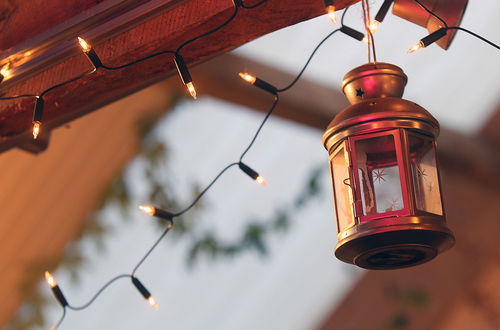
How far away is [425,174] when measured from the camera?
1.19 meters

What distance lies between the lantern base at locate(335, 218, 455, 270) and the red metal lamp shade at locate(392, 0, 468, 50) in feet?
1.26

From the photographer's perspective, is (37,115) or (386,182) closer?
(386,182)

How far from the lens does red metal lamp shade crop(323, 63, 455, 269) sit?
113 cm

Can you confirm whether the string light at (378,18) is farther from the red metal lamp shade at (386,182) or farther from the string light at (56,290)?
the string light at (56,290)

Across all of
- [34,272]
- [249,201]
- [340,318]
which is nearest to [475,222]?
[340,318]

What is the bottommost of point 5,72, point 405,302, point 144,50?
point 405,302

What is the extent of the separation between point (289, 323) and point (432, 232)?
3011 millimetres

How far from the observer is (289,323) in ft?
13.4

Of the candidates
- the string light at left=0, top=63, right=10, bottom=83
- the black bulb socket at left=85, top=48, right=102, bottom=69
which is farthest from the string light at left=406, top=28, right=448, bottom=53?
the string light at left=0, top=63, right=10, bottom=83

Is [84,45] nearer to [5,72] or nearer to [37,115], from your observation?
[37,115]

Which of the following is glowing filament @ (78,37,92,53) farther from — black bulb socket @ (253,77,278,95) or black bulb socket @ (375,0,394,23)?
black bulb socket @ (375,0,394,23)

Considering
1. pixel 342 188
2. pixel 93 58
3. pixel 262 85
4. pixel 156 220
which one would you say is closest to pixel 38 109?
pixel 93 58

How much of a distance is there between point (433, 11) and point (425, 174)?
0.32 meters

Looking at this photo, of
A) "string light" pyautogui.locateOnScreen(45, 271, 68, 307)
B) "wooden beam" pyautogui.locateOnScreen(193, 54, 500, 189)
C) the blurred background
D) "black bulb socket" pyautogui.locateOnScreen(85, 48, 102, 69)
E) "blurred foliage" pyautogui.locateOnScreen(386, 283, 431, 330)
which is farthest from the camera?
"blurred foliage" pyautogui.locateOnScreen(386, 283, 431, 330)
